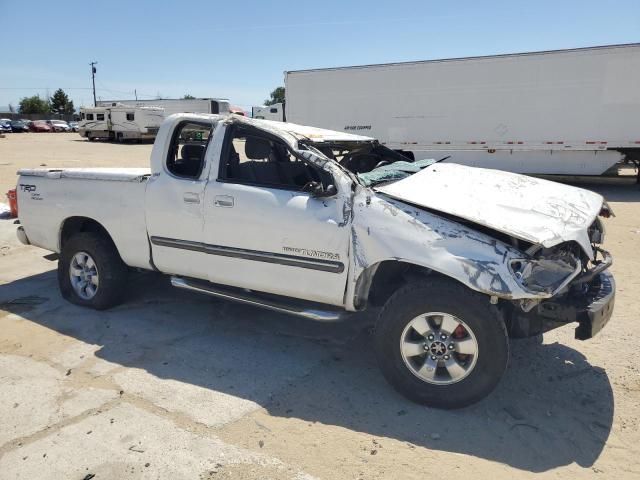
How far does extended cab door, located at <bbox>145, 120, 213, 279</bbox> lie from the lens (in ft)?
13.9

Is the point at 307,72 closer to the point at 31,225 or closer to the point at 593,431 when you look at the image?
the point at 31,225

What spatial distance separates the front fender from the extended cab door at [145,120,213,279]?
141 centimetres

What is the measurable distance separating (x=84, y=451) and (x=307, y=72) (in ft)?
55.2

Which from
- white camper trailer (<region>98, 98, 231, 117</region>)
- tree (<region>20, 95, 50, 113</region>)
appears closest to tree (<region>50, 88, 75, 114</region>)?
tree (<region>20, 95, 50, 113</region>)

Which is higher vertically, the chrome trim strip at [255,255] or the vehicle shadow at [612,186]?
the chrome trim strip at [255,255]

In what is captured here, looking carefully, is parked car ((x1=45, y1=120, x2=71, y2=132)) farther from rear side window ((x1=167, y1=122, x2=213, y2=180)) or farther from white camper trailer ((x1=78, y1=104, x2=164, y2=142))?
rear side window ((x1=167, y1=122, x2=213, y2=180))

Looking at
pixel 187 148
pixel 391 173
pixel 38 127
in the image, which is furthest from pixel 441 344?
pixel 38 127

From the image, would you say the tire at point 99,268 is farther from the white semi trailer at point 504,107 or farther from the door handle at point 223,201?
the white semi trailer at point 504,107

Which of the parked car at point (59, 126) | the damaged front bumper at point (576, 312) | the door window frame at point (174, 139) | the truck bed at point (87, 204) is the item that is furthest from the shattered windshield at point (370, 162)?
the parked car at point (59, 126)

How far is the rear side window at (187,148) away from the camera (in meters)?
4.51

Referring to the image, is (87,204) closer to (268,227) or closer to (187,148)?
(187,148)

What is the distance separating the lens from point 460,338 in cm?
327

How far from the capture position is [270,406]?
340 cm

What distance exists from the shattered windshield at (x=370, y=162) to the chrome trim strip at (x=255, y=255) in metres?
0.65
